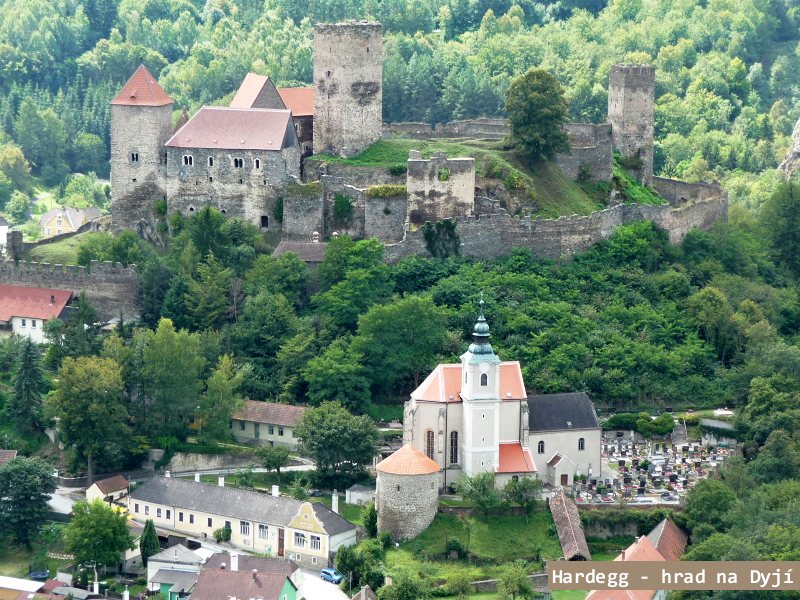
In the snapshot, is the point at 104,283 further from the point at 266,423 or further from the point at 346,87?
the point at 346,87

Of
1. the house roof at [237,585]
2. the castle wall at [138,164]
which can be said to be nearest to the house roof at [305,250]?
the castle wall at [138,164]

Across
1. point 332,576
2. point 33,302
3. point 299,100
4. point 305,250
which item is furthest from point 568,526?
point 299,100

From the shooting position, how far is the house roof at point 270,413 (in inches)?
3039

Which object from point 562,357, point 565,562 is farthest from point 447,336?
point 565,562

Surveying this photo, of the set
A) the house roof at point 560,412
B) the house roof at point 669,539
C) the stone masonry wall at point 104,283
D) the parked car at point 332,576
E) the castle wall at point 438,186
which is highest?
the castle wall at point 438,186

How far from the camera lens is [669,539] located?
7100 centimetres

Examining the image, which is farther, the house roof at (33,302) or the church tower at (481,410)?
the house roof at (33,302)

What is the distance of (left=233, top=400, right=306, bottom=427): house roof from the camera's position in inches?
3039

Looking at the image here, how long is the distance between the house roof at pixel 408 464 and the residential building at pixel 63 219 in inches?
1385

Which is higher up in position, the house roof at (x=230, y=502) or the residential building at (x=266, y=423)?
the residential building at (x=266, y=423)

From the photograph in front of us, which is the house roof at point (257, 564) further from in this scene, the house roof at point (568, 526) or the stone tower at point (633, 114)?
the stone tower at point (633, 114)

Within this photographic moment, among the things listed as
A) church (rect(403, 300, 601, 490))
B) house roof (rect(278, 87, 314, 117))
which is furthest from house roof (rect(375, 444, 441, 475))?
house roof (rect(278, 87, 314, 117))

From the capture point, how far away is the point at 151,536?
72125 mm

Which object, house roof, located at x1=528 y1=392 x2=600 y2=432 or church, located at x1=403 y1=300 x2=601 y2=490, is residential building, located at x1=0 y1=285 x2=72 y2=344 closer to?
church, located at x1=403 y1=300 x2=601 y2=490
